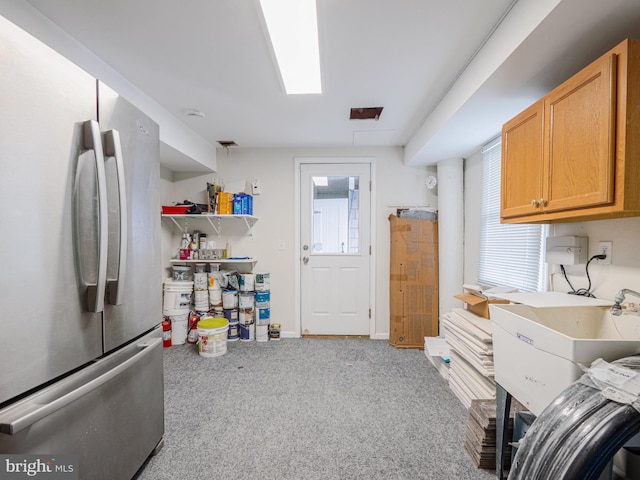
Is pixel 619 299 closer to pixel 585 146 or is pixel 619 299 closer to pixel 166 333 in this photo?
pixel 585 146

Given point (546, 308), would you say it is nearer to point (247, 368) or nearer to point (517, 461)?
point (517, 461)

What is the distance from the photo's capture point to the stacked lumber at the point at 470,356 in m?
1.81

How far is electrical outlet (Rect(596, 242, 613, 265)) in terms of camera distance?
1.40 meters

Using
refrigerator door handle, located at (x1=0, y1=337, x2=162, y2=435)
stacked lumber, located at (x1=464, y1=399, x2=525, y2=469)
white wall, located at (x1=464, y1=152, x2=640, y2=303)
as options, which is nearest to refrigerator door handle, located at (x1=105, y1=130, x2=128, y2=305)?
refrigerator door handle, located at (x1=0, y1=337, x2=162, y2=435)

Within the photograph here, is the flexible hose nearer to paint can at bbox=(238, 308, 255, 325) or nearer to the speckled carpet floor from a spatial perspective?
the speckled carpet floor

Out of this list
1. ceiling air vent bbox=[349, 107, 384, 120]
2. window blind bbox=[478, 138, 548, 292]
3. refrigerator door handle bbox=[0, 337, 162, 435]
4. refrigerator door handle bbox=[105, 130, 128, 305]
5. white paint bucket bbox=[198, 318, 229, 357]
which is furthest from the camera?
white paint bucket bbox=[198, 318, 229, 357]

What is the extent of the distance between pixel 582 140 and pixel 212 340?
319 centimetres

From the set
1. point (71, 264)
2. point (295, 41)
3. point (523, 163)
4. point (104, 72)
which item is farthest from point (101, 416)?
point (523, 163)

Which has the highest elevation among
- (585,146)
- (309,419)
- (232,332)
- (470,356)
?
(585,146)

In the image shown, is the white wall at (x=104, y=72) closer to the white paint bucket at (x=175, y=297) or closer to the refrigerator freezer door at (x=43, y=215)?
the refrigerator freezer door at (x=43, y=215)

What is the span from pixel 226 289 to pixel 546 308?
3036 mm

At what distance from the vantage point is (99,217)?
1.05 meters

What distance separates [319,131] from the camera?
287cm

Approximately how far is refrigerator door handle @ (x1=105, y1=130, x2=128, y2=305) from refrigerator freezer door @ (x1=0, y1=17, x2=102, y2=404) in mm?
83
